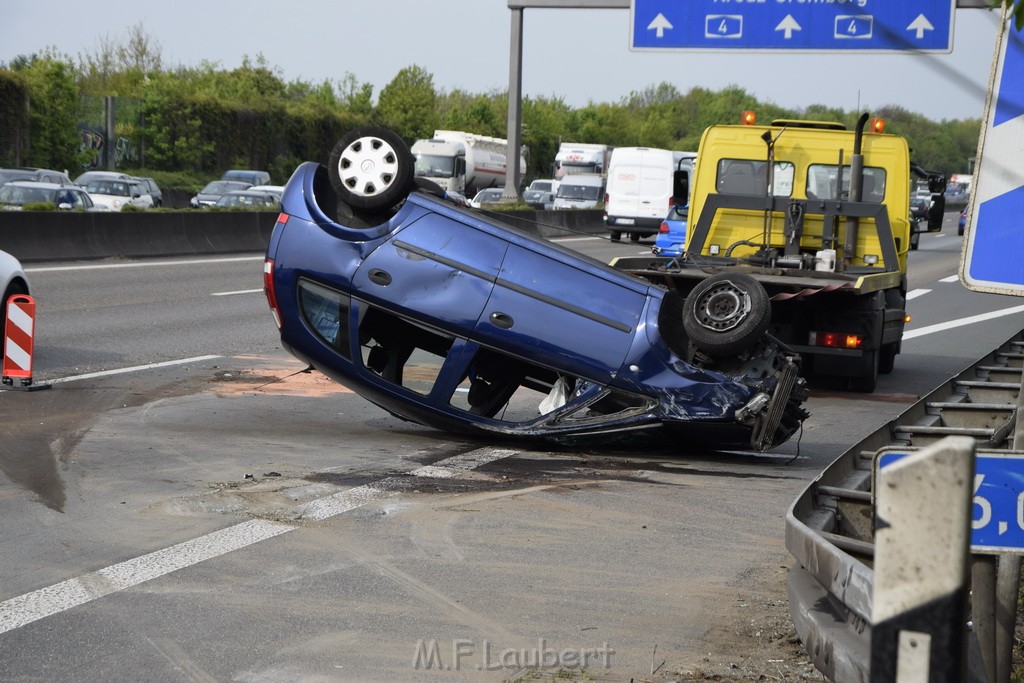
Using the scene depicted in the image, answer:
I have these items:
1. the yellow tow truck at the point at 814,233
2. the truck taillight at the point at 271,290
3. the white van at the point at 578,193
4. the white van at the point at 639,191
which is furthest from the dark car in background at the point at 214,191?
the truck taillight at the point at 271,290

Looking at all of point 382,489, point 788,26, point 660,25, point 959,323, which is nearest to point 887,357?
A: point 959,323

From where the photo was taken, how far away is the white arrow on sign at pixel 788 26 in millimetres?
25172

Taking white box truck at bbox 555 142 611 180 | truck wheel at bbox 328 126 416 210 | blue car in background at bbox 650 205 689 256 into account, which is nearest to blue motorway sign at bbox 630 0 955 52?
blue car in background at bbox 650 205 689 256

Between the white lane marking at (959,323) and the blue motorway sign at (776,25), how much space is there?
481 cm

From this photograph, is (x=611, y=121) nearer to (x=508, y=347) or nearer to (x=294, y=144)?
(x=294, y=144)

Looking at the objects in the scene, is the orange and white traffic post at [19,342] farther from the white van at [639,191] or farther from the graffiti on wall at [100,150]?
the graffiti on wall at [100,150]

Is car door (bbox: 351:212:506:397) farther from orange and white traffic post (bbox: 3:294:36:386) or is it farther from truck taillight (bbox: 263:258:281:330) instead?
orange and white traffic post (bbox: 3:294:36:386)

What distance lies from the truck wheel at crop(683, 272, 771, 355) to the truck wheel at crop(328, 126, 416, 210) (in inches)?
82.4

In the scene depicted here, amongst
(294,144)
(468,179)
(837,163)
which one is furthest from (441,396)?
(294,144)

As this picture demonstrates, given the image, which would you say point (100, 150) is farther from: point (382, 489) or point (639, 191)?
point (382, 489)

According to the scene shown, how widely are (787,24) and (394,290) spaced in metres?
18.2

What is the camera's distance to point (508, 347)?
881 centimetres

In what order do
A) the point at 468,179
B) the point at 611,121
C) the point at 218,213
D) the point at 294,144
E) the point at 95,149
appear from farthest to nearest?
the point at 611,121 → the point at 294,144 → the point at 468,179 → the point at 95,149 → the point at 218,213

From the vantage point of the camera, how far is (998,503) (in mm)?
3119
